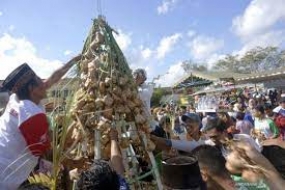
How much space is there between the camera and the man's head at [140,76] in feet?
12.4

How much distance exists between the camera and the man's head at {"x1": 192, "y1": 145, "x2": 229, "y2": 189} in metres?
2.87

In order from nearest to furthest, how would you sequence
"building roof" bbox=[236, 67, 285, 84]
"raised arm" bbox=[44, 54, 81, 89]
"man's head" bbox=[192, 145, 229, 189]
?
"man's head" bbox=[192, 145, 229, 189] < "raised arm" bbox=[44, 54, 81, 89] < "building roof" bbox=[236, 67, 285, 84]

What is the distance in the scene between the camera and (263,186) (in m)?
2.69

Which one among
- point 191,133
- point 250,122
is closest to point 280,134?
point 250,122

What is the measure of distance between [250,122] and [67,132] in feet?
23.1

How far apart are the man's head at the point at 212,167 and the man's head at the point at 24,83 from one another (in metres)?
1.33

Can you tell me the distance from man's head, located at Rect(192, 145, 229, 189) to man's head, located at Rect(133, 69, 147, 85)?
1.07 metres

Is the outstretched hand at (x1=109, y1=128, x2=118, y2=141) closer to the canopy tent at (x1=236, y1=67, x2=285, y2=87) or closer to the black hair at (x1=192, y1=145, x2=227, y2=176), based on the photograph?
the black hair at (x1=192, y1=145, x2=227, y2=176)

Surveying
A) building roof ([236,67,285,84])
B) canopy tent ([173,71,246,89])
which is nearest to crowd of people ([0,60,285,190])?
canopy tent ([173,71,246,89])

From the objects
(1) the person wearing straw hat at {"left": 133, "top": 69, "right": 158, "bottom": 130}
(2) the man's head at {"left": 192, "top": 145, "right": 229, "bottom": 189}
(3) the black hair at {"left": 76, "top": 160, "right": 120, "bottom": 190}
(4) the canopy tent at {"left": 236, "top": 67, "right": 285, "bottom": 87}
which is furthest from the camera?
(4) the canopy tent at {"left": 236, "top": 67, "right": 285, "bottom": 87}

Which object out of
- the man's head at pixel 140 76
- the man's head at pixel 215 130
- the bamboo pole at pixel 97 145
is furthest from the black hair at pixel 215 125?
the bamboo pole at pixel 97 145

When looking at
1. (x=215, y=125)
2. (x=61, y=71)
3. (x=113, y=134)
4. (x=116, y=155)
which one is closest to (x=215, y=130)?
(x=215, y=125)

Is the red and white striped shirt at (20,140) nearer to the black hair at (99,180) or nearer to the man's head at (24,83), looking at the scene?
the man's head at (24,83)

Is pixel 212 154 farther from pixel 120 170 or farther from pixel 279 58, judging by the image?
pixel 279 58
